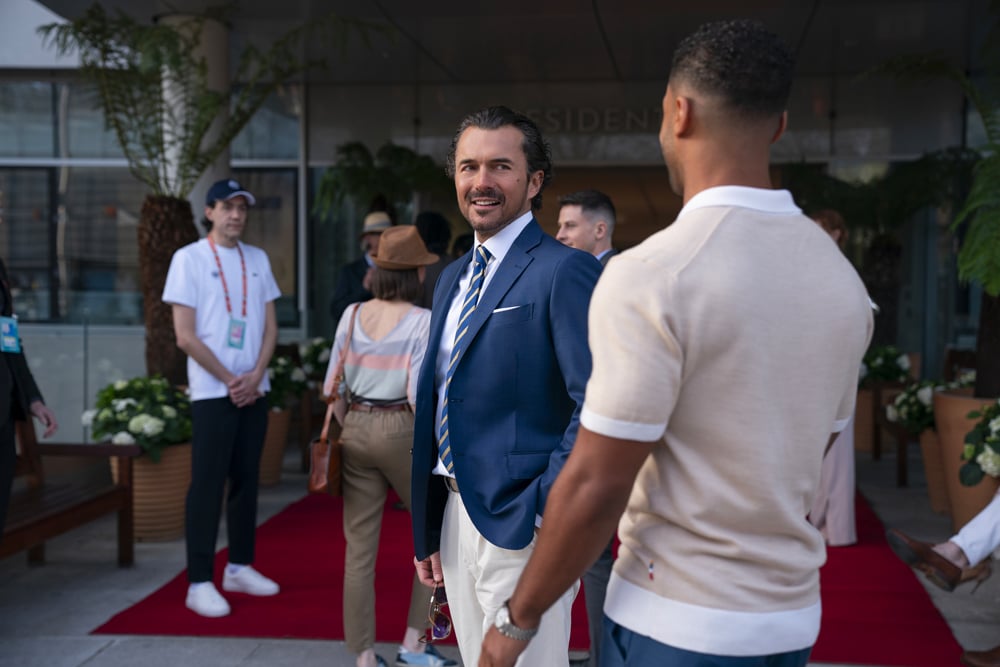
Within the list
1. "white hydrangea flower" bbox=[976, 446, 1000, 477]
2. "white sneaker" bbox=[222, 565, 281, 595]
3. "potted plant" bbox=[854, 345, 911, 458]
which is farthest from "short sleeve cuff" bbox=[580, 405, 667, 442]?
"potted plant" bbox=[854, 345, 911, 458]

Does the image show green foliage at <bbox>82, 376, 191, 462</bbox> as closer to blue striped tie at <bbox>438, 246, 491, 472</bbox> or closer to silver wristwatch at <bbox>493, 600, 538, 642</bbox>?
blue striped tie at <bbox>438, 246, 491, 472</bbox>

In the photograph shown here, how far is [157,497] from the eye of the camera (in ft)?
21.5

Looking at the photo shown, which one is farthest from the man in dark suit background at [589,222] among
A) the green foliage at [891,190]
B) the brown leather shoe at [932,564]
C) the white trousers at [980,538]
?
the green foliage at [891,190]

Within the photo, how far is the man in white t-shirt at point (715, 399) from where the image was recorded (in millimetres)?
1464

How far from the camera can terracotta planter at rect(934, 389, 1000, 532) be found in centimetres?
611

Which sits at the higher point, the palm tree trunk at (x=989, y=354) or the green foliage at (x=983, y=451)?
the palm tree trunk at (x=989, y=354)

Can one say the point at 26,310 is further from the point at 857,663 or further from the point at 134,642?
the point at 857,663

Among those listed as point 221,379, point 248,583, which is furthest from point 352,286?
point 248,583

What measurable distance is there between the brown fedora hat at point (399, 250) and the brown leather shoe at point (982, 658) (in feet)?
9.04

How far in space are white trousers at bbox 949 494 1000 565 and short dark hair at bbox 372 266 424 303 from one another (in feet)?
7.98

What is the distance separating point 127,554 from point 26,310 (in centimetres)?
871

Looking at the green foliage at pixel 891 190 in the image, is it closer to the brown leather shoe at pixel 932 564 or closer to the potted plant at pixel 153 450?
the potted plant at pixel 153 450

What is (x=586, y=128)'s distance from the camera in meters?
13.7

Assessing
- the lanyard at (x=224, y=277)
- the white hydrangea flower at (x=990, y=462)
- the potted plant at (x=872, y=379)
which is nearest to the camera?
the lanyard at (x=224, y=277)
